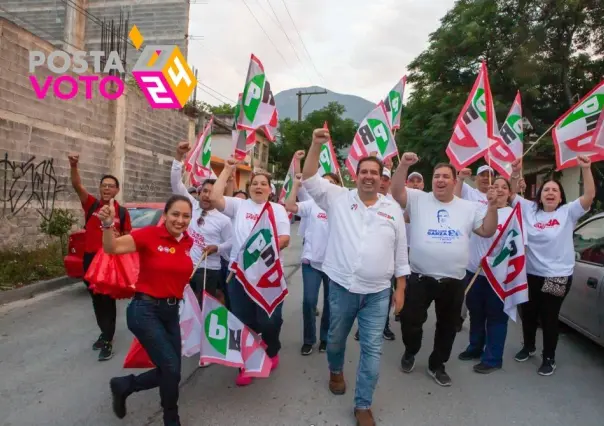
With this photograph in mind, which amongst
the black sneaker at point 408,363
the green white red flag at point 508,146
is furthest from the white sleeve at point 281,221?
the green white red flag at point 508,146

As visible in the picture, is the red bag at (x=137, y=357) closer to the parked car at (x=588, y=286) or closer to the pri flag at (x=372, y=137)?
the pri flag at (x=372, y=137)

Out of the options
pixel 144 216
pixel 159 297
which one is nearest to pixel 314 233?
pixel 159 297

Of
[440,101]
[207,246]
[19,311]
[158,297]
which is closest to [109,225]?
[158,297]

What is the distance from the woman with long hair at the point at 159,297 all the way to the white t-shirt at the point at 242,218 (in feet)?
3.17

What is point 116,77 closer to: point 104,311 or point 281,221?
point 104,311

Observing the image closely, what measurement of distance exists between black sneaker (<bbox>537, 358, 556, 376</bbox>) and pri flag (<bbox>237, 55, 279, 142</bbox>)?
3.65 meters

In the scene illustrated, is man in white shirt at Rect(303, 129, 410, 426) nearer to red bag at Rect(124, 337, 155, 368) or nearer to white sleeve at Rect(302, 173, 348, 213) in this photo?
white sleeve at Rect(302, 173, 348, 213)

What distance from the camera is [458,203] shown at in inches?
164

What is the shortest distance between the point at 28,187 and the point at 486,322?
9.08m

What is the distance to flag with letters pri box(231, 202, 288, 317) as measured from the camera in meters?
4.02

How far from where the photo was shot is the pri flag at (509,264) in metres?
4.42

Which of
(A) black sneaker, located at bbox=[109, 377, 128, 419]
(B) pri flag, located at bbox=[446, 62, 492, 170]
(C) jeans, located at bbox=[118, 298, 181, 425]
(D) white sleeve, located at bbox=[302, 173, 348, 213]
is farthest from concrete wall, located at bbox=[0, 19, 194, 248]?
(B) pri flag, located at bbox=[446, 62, 492, 170]

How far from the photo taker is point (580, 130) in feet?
16.9

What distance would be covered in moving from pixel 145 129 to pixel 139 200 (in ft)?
7.21
